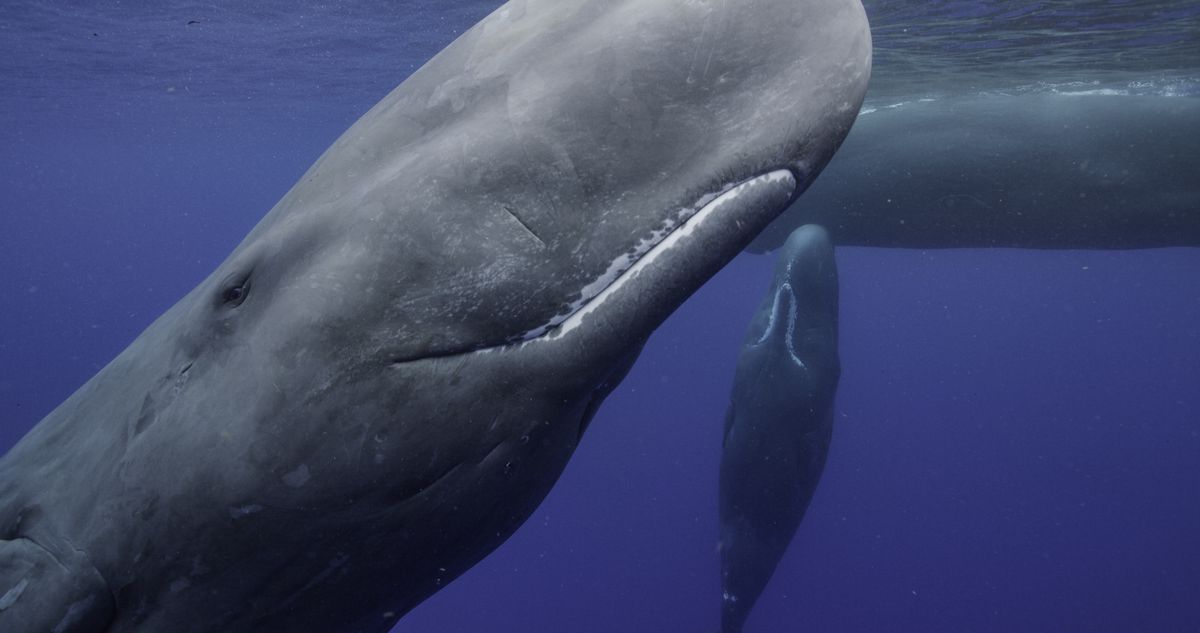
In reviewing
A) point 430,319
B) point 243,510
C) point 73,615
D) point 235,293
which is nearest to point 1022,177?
point 430,319

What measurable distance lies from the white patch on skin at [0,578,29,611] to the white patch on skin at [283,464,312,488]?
3.61 feet

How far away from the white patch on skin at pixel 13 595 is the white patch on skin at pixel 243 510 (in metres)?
0.83

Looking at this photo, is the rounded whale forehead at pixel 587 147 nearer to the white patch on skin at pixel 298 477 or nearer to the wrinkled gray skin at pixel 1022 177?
the white patch on skin at pixel 298 477

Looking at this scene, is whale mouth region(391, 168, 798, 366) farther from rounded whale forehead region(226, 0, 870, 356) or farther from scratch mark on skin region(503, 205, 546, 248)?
scratch mark on skin region(503, 205, 546, 248)

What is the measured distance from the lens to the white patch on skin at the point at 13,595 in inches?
110

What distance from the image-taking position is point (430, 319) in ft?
7.57

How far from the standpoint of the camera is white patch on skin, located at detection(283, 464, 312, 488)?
253 centimetres

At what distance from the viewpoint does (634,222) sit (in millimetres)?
2109

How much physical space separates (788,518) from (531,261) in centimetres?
1094

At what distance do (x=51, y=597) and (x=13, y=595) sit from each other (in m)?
0.15

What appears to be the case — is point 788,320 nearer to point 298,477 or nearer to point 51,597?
point 298,477

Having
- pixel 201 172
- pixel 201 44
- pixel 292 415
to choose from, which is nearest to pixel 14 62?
pixel 201 44

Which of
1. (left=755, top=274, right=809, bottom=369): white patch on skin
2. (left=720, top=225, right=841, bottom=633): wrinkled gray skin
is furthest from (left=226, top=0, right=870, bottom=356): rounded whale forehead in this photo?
(left=755, top=274, right=809, bottom=369): white patch on skin

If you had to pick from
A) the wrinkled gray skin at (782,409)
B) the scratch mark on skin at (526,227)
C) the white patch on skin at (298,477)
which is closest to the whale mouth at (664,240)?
the scratch mark on skin at (526,227)
